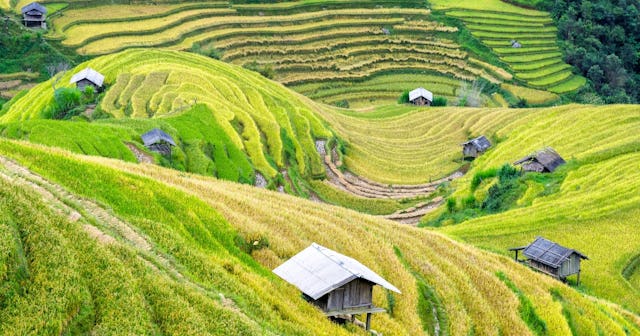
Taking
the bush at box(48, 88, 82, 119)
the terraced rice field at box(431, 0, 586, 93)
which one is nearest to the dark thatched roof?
the bush at box(48, 88, 82, 119)

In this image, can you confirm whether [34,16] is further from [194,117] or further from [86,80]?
[194,117]

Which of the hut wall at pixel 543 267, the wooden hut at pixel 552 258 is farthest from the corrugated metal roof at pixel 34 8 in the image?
the hut wall at pixel 543 267

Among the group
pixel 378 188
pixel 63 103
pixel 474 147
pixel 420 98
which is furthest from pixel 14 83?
pixel 474 147

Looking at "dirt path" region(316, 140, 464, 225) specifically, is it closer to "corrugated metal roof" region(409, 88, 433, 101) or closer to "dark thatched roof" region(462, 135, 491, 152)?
"dark thatched roof" region(462, 135, 491, 152)

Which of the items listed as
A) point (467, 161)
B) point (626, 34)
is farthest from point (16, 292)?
point (626, 34)

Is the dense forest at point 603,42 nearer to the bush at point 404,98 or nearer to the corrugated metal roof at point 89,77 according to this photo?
the bush at point 404,98

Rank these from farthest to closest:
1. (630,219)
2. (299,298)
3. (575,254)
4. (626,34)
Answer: (626,34) < (630,219) < (575,254) < (299,298)

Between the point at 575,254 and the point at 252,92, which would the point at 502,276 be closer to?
the point at 575,254
